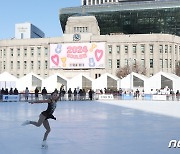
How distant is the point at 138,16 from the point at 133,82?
58104mm

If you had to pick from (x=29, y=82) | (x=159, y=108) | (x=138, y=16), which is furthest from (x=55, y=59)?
(x=159, y=108)

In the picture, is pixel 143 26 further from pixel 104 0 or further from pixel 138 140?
pixel 138 140

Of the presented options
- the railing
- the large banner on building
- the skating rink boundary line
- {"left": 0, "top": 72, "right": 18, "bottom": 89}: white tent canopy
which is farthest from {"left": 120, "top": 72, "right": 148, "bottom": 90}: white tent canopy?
the large banner on building

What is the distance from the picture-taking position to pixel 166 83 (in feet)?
160

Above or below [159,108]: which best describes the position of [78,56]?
above

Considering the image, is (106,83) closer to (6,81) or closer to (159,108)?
(6,81)

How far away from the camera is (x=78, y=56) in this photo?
Answer: 81812mm

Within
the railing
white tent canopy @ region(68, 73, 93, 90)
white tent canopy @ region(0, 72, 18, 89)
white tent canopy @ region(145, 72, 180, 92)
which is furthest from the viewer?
white tent canopy @ region(68, 73, 93, 90)

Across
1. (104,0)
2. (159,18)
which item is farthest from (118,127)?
(104,0)

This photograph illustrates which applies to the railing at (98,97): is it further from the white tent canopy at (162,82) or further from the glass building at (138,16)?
the glass building at (138,16)

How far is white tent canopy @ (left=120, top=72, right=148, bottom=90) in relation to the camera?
169 feet

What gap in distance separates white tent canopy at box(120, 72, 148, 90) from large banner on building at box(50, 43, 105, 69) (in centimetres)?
2960

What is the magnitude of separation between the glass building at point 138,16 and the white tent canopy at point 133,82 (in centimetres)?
5591

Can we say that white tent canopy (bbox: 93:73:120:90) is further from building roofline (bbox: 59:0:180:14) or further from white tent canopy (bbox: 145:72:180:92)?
building roofline (bbox: 59:0:180:14)
